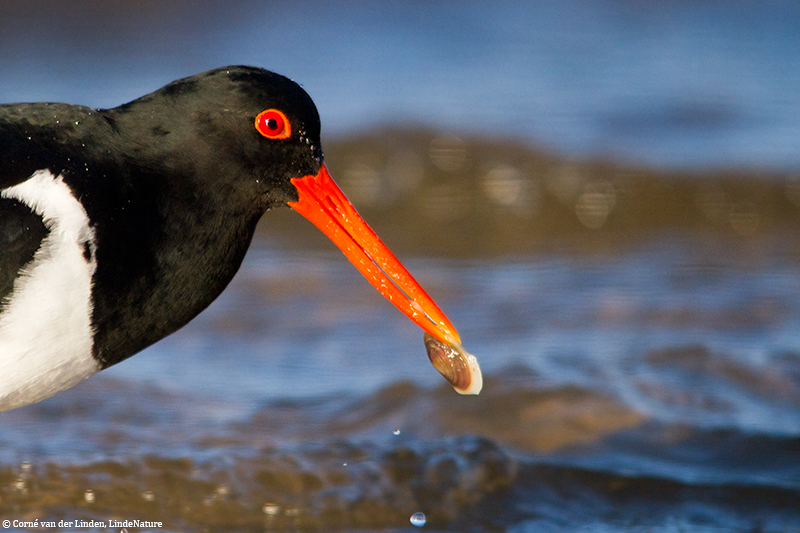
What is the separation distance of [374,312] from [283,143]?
3.05 metres

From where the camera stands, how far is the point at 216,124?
3176 millimetres

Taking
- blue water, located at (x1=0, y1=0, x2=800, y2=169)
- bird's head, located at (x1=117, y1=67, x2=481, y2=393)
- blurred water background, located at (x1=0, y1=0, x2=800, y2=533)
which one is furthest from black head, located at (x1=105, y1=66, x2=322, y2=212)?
blue water, located at (x1=0, y1=0, x2=800, y2=169)

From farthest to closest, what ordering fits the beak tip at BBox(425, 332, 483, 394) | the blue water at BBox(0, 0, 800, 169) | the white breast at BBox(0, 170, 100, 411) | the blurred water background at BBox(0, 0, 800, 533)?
the blue water at BBox(0, 0, 800, 169) < the blurred water background at BBox(0, 0, 800, 533) < the beak tip at BBox(425, 332, 483, 394) < the white breast at BBox(0, 170, 100, 411)

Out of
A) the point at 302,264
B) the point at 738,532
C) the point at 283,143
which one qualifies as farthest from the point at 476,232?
the point at 283,143

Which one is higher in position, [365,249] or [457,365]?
[365,249]

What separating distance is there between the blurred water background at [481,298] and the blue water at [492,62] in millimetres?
46

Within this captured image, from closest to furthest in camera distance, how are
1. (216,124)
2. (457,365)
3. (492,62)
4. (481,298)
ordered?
(216,124) → (457,365) → (481,298) → (492,62)

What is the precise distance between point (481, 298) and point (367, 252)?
301cm

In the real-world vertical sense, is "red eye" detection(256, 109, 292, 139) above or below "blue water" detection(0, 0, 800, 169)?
below

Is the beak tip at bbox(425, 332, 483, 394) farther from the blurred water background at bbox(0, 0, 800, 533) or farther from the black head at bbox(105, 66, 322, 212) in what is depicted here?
the blurred water background at bbox(0, 0, 800, 533)

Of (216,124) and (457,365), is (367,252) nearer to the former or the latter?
(457,365)

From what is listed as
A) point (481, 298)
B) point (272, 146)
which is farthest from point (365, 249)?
point (481, 298)

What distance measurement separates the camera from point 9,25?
1163 centimetres

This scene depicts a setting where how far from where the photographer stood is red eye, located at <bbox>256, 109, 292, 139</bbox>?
3.19 metres
